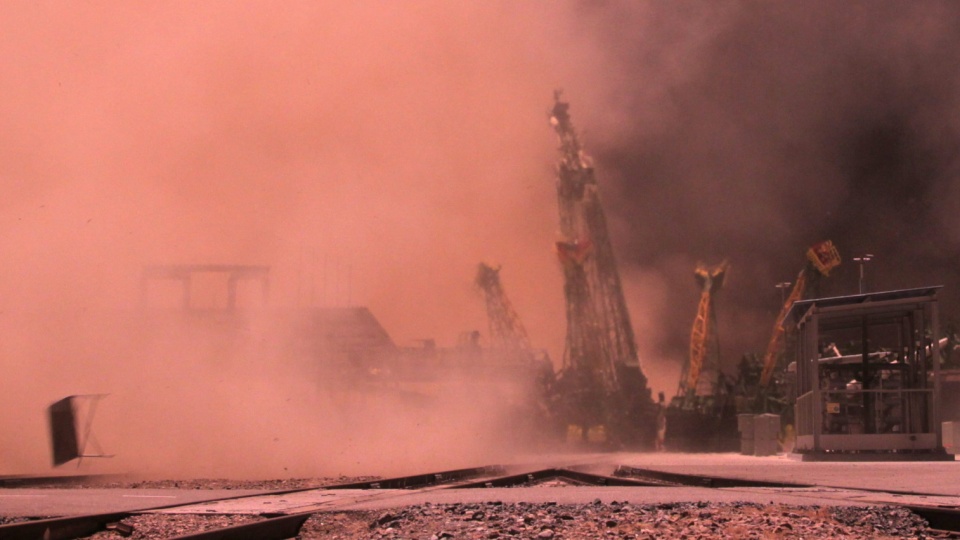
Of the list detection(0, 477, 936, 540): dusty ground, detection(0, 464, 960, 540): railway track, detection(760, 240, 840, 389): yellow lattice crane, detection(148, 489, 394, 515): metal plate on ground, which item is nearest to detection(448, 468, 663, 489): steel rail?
detection(0, 464, 960, 540): railway track

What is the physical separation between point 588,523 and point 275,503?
5.03 m

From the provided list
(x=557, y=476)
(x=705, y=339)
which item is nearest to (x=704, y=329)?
(x=705, y=339)

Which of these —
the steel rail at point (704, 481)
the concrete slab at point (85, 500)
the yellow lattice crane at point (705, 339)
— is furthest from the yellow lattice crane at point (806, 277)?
the concrete slab at point (85, 500)

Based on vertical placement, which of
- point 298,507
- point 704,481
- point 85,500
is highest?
point 298,507

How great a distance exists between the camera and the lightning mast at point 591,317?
94.8 m

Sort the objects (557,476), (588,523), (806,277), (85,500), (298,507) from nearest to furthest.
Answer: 1. (588,523)
2. (298,507)
3. (85,500)
4. (557,476)
5. (806,277)

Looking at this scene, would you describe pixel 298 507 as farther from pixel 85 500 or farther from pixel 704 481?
pixel 704 481

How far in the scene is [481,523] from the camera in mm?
13438

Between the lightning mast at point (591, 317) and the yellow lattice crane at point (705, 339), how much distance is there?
199 inches

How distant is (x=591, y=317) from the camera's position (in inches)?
4269

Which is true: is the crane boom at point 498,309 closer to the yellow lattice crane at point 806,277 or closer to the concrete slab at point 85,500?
the yellow lattice crane at point 806,277

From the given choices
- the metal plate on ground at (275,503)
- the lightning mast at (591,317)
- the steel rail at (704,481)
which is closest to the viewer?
the metal plate on ground at (275,503)

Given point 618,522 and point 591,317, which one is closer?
point 618,522

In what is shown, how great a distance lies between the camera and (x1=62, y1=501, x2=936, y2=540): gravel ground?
12.5 m
